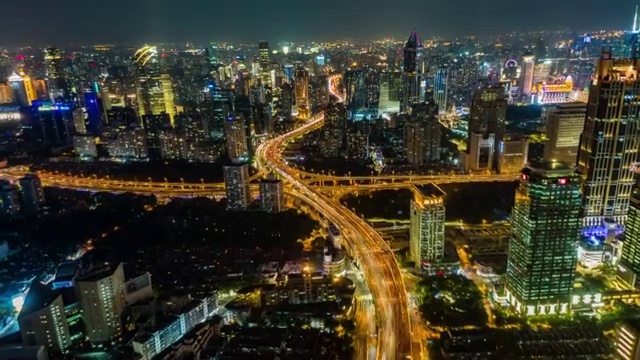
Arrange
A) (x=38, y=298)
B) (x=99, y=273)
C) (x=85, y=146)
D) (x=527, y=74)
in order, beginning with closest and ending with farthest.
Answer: (x=38, y=298)
(x=99, y=273)
(x=85, y=146)
(x=527, y=74)

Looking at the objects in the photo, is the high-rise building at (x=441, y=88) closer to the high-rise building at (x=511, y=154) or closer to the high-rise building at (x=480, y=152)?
the high-rise building at (x=480, y=152)

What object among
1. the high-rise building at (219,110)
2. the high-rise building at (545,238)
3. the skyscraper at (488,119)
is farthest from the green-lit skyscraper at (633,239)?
the high-rise building at (219,110)

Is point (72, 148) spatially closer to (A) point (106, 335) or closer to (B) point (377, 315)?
(A) point (106, 335)

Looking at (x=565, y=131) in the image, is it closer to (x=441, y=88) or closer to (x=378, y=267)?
(x=441, y=88)

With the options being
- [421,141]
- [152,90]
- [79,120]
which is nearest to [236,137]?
[421,141]

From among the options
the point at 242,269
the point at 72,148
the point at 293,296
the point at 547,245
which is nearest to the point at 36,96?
the point at 72,148

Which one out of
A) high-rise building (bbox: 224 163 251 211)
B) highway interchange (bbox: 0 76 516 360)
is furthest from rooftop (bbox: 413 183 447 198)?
high-rise building (bbox: 224 163 251 211)
